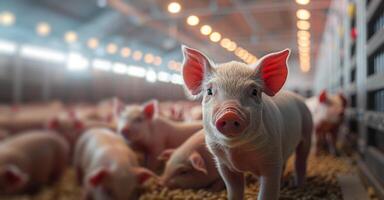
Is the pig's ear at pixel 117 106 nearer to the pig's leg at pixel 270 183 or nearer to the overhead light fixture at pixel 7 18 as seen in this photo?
the overhead light fixture at pixel 7 18

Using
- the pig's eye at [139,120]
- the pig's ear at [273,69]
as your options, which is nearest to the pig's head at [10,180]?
the pig's ear at [273,69]

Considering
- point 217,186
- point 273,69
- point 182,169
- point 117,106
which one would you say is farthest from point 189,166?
point 117,106

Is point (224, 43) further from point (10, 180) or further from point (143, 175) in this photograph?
point (10, 180)

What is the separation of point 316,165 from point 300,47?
0.83 meters

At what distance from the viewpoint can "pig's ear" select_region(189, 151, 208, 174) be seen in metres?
1.60

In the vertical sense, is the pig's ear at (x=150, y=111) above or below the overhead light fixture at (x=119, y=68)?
below

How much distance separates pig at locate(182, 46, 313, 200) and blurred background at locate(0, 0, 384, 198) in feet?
0.24

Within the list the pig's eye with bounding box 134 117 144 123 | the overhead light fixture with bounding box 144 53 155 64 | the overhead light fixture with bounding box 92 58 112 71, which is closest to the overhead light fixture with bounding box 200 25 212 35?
the overhead light fixture with bounding box 144 53 155 64

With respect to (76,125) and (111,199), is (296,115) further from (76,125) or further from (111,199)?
(76,125)

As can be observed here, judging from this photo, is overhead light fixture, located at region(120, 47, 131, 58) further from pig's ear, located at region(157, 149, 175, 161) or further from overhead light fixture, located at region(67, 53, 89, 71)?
pig's ear, located at region(157, 149, 175, 161)

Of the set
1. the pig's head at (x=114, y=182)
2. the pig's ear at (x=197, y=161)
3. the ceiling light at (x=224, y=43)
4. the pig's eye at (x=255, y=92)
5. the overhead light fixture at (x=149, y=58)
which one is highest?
the ceiling light at (x=224, y=43)

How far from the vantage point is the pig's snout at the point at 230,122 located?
102 centimetres

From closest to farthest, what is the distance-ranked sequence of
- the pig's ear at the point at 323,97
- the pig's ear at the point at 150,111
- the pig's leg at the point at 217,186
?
the pig's leg at the point at 217,186
the pig's ear at the point at 150,111
the pig's ear at the point at 323,97

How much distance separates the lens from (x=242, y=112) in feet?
3.52
